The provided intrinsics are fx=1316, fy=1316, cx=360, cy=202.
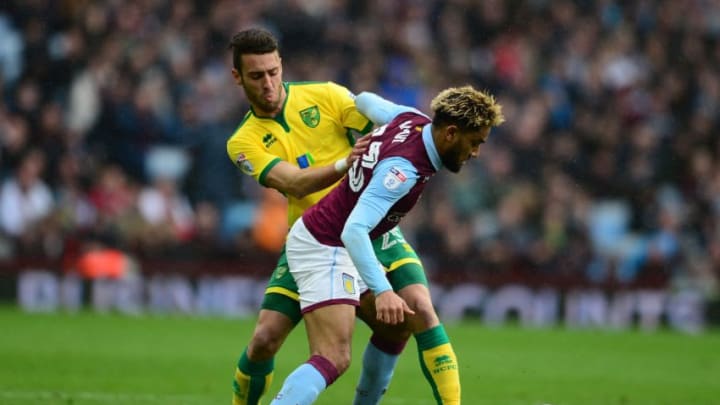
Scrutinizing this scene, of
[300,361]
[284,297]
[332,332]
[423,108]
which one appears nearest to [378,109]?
[284,297]

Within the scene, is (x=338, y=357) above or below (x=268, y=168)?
below

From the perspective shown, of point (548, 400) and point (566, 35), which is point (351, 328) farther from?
point (566, 35)

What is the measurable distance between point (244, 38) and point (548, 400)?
409 cm

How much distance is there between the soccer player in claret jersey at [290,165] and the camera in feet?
26.8

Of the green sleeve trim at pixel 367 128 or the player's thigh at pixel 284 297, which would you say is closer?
the player's thigh at pixel 284 297

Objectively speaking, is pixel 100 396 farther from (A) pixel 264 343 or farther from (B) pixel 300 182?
(B) pixel 300 182

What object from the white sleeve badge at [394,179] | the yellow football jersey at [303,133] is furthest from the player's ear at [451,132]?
the yellow football jersey at [303,133]

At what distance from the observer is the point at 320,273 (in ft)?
25.7

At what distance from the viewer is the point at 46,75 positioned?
2011 cm

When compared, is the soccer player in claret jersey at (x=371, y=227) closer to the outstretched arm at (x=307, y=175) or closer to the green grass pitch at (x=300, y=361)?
the outstretched arm at (x=307, y=175)

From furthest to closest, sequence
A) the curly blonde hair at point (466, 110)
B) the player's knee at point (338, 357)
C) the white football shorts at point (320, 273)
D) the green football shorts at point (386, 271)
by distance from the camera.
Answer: the green football shorts at point (386, 271), the white football shorts at point (320, 273), the player's knee at point (338, 357), the curly blonde hair at point (466, 110)

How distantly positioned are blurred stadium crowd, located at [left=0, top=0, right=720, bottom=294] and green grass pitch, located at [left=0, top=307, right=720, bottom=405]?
4.68 ft

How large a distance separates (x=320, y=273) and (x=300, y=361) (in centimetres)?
562

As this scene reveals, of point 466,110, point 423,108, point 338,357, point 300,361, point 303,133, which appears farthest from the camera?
point 423,108
